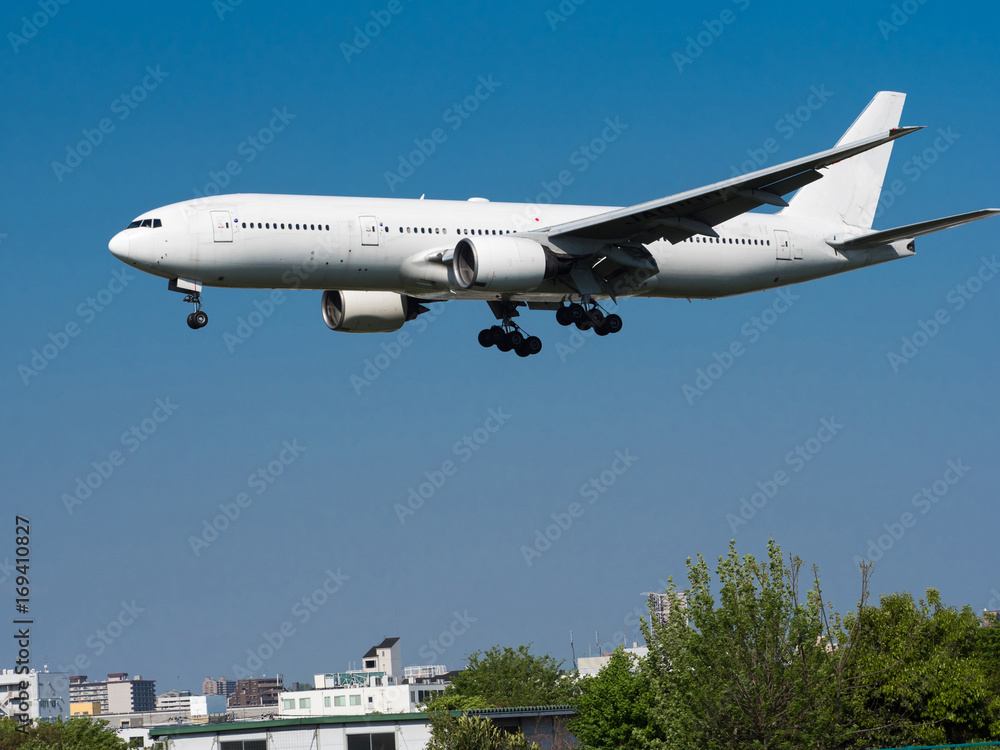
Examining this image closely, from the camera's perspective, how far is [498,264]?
3897cm

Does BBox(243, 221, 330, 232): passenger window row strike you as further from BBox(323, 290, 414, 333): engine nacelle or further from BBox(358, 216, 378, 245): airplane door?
BBox(323, 290, 414, 333): engine nacelle

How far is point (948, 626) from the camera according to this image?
160 ft

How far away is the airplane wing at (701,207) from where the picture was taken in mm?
37531

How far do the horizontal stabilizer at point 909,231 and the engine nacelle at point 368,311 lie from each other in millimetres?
16063

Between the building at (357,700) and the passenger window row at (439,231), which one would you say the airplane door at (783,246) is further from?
the building at (357,700)

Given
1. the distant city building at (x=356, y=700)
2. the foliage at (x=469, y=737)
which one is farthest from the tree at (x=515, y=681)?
the foliage at (x=469, y=737)

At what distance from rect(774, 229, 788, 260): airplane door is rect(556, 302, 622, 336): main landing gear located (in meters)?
6.75

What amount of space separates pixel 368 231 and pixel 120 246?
7.27 m

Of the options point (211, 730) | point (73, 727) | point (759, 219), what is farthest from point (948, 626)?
point (73, 727)

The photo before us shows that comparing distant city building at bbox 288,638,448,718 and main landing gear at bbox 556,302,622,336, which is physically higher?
main landing gear at bbox 556,302,622,336

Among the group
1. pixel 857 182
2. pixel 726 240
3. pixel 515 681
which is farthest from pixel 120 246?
pixel 515 681

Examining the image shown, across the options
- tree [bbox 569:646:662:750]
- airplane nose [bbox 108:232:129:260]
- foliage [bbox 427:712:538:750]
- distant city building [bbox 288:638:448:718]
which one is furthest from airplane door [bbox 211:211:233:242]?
distant city building [bbox 288:638:448:718]

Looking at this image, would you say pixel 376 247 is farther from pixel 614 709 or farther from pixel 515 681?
pixel 515 681

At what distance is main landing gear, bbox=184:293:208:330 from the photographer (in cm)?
→ 3724
